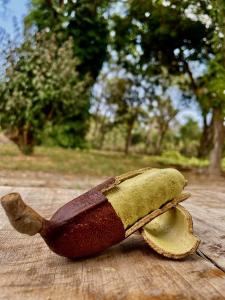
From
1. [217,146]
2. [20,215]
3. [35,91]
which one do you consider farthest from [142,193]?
[35,91]

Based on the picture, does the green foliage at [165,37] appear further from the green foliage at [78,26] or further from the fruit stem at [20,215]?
the fruit stem at [20,215]

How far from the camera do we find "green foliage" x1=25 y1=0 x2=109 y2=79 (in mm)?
16013

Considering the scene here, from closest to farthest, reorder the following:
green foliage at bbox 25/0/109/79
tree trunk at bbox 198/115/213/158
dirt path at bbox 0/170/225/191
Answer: dirt path at bbox 0/170/225/191 → green foliage at bbox 25/0/109/79 → tree trunk at bbox 198/115/213/158

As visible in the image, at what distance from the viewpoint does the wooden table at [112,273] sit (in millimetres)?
1425

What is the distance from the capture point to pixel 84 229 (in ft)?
5.81

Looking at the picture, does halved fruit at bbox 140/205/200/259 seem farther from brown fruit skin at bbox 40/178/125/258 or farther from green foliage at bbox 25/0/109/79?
green foliage at bbox 25/0/109/79

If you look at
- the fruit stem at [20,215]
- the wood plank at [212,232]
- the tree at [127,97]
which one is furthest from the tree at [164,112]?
the fruit stem at [20,215]

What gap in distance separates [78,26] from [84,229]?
56.7 ft

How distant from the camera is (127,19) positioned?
535 inches

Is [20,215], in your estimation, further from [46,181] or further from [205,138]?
[205,138]

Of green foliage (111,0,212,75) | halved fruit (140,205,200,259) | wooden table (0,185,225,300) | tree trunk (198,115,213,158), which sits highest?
green foliage (111,0,212,75)

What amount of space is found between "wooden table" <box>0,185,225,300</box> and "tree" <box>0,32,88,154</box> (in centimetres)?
967

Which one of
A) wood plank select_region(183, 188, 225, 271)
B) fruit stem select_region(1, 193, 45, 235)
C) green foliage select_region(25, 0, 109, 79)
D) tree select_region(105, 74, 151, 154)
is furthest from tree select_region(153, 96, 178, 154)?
fruit stem select_region(1, 193, 45, 235)

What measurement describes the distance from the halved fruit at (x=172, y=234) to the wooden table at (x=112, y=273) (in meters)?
0.04
